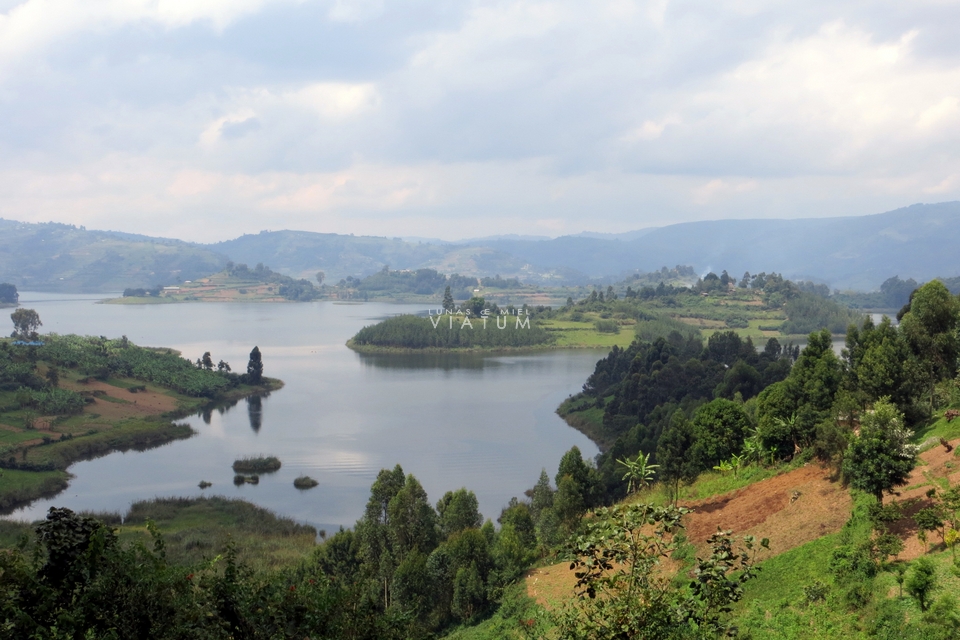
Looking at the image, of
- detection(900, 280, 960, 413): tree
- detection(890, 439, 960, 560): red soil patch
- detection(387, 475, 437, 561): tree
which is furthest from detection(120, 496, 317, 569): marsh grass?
detection(900, 280, 960, 413): tree

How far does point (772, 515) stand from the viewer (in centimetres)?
1453

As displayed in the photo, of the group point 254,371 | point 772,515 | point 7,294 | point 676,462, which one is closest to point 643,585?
point 772,515

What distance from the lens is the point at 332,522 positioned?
2820 cm

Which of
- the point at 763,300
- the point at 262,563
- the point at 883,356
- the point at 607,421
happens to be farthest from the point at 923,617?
the point at 763,300

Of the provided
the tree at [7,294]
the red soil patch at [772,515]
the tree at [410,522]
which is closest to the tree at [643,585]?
the red soil patch at [772,515]

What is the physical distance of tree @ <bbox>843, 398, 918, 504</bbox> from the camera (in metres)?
11.5

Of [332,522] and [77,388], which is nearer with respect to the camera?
[332,522]

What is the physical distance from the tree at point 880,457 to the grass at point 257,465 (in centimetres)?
2912

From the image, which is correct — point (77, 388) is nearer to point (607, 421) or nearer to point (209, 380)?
point (209, 380)

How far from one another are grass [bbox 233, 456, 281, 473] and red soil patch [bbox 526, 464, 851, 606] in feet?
72.4

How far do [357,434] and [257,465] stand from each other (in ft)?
23.4

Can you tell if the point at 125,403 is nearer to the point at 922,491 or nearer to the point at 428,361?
the point at 428,361

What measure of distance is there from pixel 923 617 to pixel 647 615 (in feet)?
18.1

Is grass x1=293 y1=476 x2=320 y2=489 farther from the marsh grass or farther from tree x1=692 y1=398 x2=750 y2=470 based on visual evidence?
tree x1=692 y1=398 x2=750 y2=470
